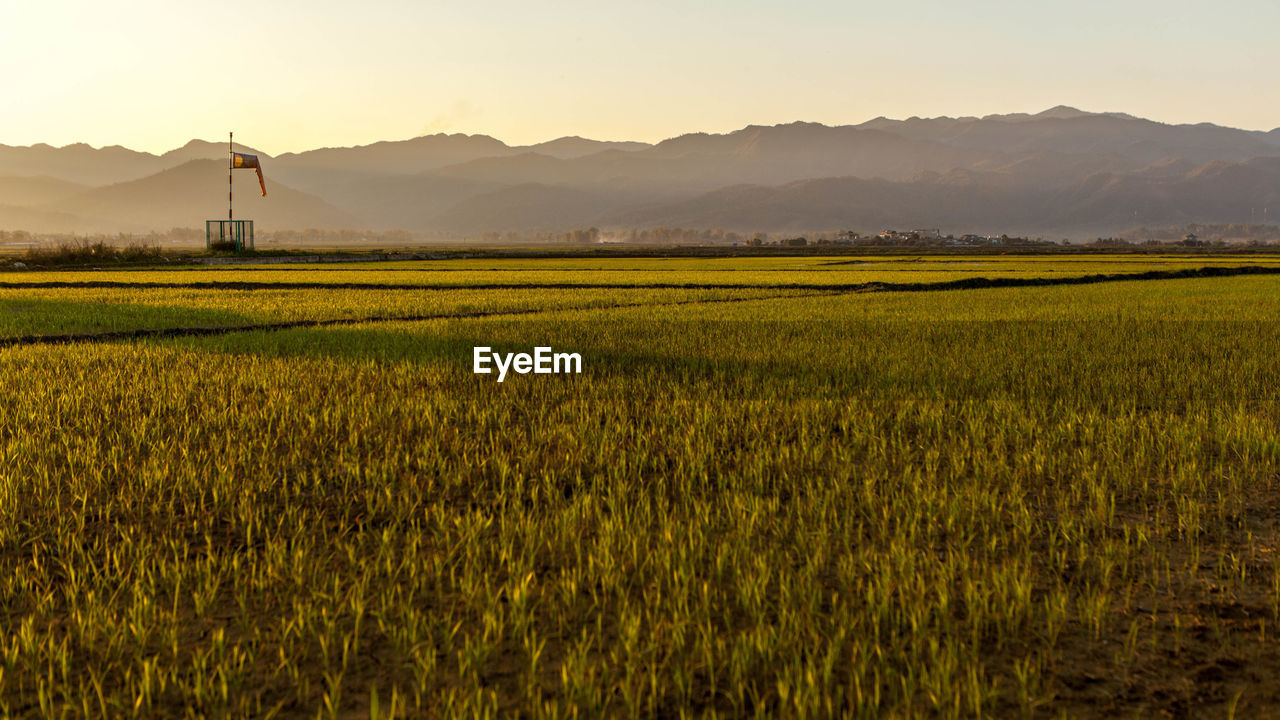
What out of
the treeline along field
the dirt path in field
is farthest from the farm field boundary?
the dirt path in field

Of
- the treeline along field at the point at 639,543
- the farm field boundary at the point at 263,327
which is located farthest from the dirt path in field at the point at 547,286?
the treeline along field at the point at 639,543

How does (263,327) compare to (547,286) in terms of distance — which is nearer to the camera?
(263,327)

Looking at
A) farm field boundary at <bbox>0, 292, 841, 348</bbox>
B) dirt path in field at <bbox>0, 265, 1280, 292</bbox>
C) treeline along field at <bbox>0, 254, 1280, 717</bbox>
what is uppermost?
dirt path in field at <bbox>0, 265, 1280, 292</bbox>

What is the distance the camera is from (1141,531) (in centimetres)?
451

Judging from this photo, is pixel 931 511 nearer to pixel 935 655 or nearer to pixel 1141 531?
pixel 1141 531

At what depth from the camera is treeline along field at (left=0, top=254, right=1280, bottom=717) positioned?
3.04m

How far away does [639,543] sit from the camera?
4309 millimetres

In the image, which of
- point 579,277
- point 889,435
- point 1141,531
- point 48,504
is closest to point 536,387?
point 889,435

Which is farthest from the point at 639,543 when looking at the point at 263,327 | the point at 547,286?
the point at 547,286

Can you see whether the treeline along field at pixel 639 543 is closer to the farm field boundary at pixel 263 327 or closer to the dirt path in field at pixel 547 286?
the farm field boundary at pixel 263 327

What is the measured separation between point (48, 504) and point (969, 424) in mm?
5914

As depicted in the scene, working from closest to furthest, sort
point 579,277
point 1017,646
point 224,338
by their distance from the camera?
point 1017,646 → point 224,338 → point 579,277

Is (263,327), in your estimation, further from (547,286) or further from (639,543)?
(547,286)

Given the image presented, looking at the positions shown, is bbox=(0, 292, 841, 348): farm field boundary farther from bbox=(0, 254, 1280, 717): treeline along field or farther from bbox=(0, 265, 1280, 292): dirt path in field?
bbox=(0, 265, 1280, 292): dirt path in field
